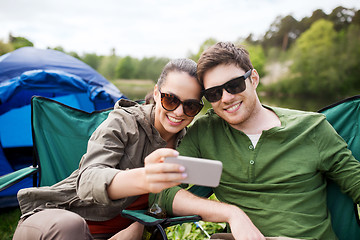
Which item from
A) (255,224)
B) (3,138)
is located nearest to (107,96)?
(3,138)

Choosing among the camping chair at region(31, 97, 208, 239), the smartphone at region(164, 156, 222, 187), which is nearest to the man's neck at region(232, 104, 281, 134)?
the smartphone at region(164, 156, 222, 187)

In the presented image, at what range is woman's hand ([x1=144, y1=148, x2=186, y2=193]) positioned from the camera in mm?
1027

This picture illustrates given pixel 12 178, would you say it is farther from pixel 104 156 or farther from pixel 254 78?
pixel 254 78

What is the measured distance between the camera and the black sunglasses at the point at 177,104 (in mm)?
1704

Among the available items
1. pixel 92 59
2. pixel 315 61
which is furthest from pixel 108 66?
pixel 315 61

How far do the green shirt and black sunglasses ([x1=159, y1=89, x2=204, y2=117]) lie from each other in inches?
13.2

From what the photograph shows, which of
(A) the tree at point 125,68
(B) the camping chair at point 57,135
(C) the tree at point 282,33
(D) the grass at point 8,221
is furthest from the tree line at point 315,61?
(B) the camping chair at point 57,135

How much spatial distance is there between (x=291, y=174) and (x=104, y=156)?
3.61 feet

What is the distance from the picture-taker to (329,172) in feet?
5.53

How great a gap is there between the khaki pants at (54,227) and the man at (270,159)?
0.59 metres

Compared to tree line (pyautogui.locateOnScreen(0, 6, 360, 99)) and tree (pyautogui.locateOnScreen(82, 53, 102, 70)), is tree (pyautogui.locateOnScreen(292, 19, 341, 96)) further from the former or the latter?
tree (pyautogui.locateOnScreen(82, 53, 102, 70))

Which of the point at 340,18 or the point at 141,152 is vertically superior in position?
the point at 340,18

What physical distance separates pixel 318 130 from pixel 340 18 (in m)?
60.9

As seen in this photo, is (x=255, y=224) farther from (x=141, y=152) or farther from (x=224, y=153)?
(x=141, y=152)
